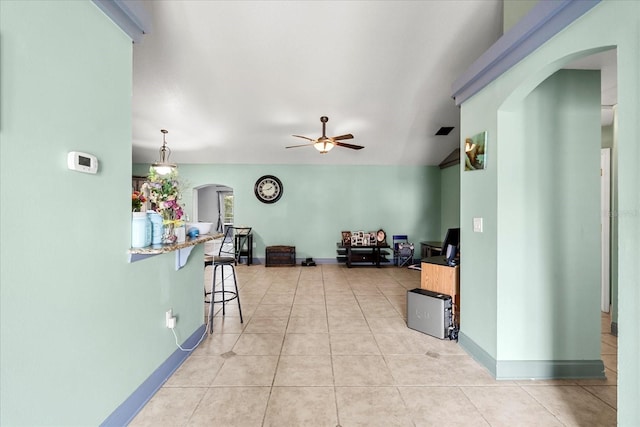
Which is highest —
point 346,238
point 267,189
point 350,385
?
point 267,189

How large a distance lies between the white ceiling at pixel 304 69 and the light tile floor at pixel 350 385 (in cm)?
263

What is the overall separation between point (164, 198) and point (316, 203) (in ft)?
18.0

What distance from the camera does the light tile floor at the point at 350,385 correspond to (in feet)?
6.14

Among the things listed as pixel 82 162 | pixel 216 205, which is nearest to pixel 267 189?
pixel 216 205

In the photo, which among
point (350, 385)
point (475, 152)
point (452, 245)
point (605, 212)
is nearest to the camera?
point (350, 385)

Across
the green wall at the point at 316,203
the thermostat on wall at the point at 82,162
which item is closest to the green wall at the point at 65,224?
the thermostat on wall at the point at 82,162

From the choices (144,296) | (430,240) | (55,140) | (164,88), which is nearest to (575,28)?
(55,140)

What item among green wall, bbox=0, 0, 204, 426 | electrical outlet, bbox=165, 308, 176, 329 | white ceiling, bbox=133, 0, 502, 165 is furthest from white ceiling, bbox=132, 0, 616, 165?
electrical outlet, bbox=165, 308, 176, 329

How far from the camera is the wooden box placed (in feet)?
23.5

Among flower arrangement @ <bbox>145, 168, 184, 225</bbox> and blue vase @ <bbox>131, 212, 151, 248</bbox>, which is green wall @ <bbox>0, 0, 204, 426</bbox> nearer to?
blue vase @ <bbox>131, 212, 151, 248</bbox>

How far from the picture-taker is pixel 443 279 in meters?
3.23

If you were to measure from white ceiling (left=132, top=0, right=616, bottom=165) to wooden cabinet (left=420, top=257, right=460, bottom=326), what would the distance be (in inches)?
85.1

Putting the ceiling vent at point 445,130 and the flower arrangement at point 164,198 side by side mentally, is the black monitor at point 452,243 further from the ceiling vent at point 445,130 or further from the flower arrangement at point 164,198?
the ceiling vent at point 445,130

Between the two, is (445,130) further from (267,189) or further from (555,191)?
(267,189)
